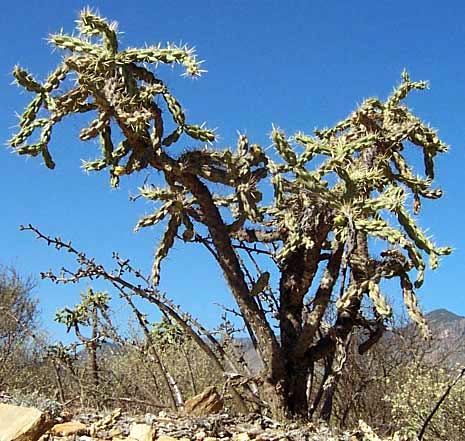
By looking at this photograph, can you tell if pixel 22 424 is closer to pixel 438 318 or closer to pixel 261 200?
pixel 261 200

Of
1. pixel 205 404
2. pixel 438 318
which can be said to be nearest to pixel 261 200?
pixel 205 404

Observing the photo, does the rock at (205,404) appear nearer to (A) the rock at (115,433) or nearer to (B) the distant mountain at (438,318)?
(A) the rock at (115,433)

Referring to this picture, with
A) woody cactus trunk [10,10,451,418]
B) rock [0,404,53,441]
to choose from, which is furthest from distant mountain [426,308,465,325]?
rock [0,404,53,441]

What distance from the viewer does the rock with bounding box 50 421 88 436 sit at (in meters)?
4.66

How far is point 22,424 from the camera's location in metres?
4.35

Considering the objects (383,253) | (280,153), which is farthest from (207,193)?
(383,253)

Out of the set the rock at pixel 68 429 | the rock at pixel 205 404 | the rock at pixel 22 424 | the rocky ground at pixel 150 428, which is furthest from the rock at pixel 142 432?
the rock at pixel 205 404

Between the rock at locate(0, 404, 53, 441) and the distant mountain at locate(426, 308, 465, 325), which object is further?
the distant mountain at locate(426, 308, 465, 325)

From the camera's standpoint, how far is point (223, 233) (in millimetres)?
6238

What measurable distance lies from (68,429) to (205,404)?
1350 millimetres

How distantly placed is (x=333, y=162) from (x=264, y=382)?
1999 mm

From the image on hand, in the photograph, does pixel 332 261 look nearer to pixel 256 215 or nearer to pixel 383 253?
pixel 383 253

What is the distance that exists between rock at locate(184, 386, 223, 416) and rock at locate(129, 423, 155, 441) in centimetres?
101

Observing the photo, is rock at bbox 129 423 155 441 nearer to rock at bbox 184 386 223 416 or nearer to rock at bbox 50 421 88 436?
rock at bbox 50 421 88 436
